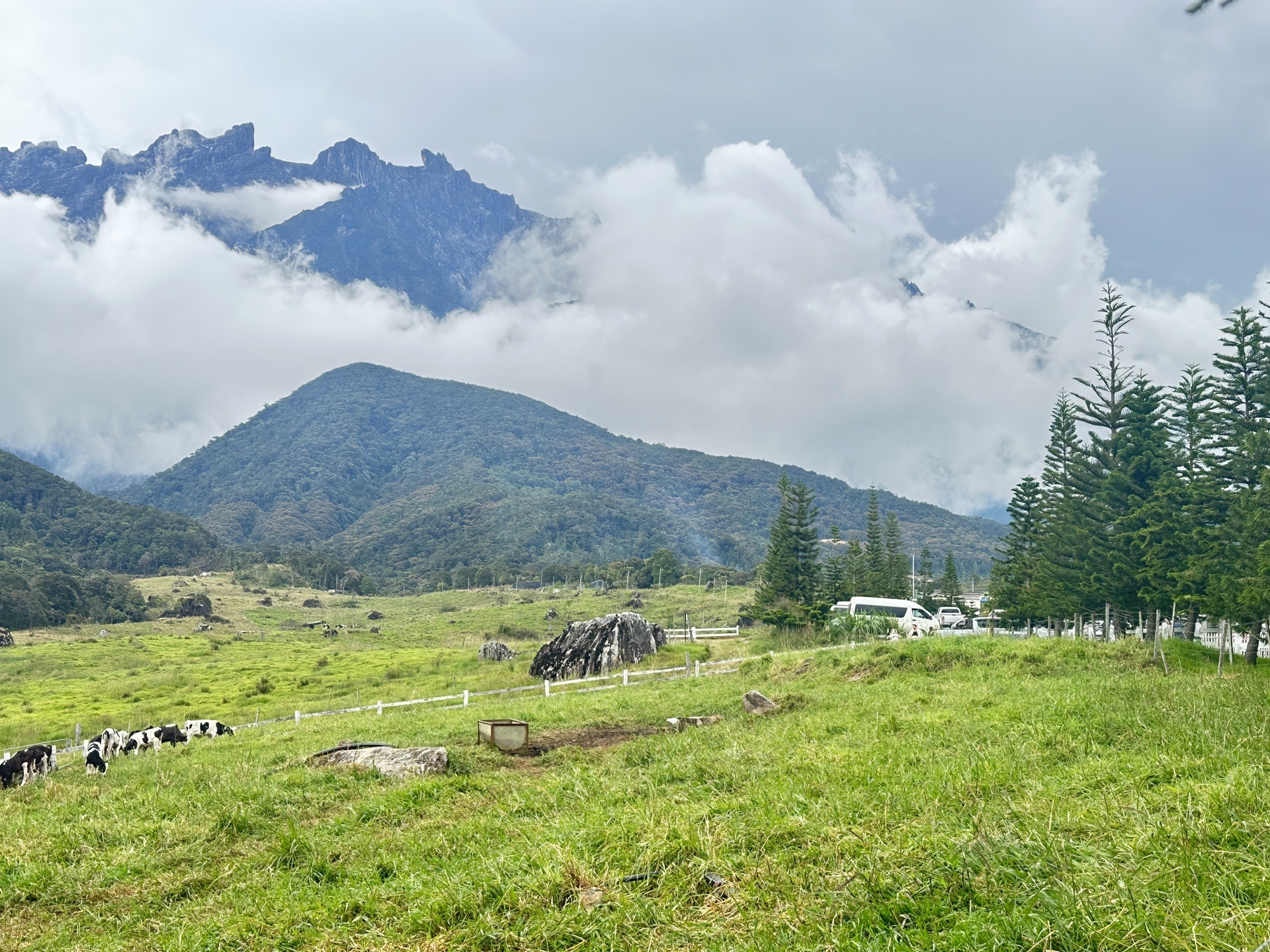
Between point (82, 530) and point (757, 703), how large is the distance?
166 meters

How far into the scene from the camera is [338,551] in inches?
7672

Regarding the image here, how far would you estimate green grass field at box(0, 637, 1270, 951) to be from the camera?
16.2 ft

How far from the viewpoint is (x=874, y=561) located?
70812 millimetres

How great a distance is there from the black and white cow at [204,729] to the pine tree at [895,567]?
2242 inches

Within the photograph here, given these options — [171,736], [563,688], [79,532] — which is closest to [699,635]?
[563,688]

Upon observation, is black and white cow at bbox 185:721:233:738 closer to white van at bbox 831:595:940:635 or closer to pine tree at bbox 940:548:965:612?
white van at bbox 831:595:940:635

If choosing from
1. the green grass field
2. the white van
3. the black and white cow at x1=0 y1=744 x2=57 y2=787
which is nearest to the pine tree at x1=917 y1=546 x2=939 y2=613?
the white van

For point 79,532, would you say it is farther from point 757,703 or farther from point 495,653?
point 757,703

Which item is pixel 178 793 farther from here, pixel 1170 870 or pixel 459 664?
pixel 459 664

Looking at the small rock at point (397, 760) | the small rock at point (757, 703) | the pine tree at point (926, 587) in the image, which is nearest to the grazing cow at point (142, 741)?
the small rock at point (397, 760)

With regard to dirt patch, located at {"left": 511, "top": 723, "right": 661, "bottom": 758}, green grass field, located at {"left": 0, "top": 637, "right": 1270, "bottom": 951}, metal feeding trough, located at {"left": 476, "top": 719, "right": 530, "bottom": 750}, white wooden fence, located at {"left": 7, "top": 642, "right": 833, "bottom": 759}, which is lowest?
white wooden fence, located at {"left": 7, "top": 642, "right": 833, "bottom": 759}

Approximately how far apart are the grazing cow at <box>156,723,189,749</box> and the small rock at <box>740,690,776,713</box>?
13908mm

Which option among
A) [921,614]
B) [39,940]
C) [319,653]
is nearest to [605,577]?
[319,653]

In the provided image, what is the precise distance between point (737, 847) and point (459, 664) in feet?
124
